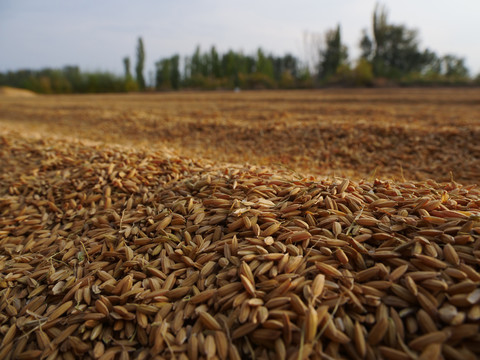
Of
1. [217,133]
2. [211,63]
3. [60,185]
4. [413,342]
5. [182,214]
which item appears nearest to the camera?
[413,342]

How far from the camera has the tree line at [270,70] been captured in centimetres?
2388

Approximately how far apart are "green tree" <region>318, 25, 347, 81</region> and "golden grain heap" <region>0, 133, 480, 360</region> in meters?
27.7

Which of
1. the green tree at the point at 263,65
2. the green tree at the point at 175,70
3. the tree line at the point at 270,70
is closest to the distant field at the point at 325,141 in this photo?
the tree line at the point at 270,70

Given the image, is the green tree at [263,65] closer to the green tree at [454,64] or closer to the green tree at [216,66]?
A: the green tree at [216,66]

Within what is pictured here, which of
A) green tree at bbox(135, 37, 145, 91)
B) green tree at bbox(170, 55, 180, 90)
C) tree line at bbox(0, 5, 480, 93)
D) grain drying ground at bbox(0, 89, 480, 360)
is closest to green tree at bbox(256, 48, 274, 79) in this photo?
tree line at bbox(0, 5, 480, 93)

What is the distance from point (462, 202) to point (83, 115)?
29.1 ft

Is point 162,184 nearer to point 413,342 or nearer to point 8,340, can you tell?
point 8,340

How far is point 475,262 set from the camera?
1.21 metres

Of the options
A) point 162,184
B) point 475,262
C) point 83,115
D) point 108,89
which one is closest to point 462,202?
point 475,262

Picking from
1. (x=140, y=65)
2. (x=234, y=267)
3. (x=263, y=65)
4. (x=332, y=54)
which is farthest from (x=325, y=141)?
(x=140, y=65)

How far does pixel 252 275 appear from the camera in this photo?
1.31 metres

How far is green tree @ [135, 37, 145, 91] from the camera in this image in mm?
32406

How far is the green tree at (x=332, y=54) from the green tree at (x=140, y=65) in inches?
719

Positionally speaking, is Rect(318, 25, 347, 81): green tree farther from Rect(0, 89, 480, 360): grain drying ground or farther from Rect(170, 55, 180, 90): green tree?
Rect(0, 89, 480, 360): grain drying ground
